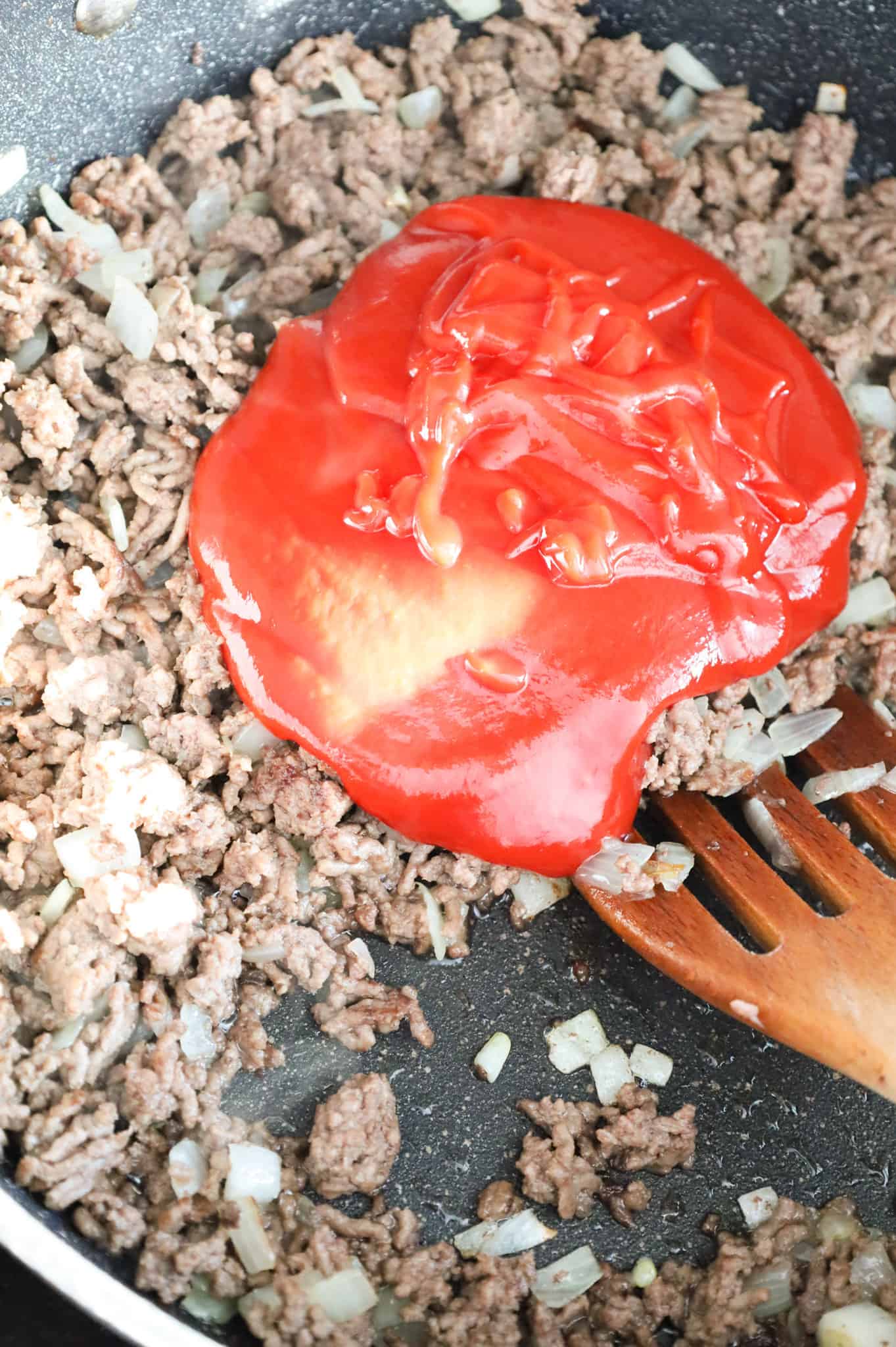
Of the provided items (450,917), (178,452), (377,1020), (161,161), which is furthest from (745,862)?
(161,161)

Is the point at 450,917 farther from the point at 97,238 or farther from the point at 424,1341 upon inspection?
the point at 97,238

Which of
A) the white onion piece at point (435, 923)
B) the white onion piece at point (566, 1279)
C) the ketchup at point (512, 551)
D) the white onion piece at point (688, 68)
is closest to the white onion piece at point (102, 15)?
the ketchup at point (512, 551)

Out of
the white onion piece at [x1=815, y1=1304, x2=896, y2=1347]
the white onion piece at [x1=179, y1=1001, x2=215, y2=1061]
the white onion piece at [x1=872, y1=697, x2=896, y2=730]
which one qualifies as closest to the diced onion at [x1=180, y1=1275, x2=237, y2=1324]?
the white onion piece at [x1=179, y1=1001, x2=215, y2=1061]

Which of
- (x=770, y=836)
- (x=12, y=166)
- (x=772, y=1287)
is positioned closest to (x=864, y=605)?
(x=770, y=836)

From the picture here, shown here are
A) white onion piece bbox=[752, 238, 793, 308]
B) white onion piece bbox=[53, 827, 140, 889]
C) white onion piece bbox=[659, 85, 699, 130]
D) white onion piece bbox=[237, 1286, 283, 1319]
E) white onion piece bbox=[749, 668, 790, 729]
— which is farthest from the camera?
white onion piece bbox=[659, 85, 699, 130]

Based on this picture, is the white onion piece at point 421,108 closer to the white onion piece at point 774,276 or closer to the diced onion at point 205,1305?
the white onion piece at point 774,276

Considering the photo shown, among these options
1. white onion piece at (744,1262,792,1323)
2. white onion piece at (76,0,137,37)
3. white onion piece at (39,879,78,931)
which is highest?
white onion piece at (76,0,137,37)

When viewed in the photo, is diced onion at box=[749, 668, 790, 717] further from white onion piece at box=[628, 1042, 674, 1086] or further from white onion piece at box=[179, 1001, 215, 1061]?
white onion piece at box=[179, 1001, 215, 1061]
